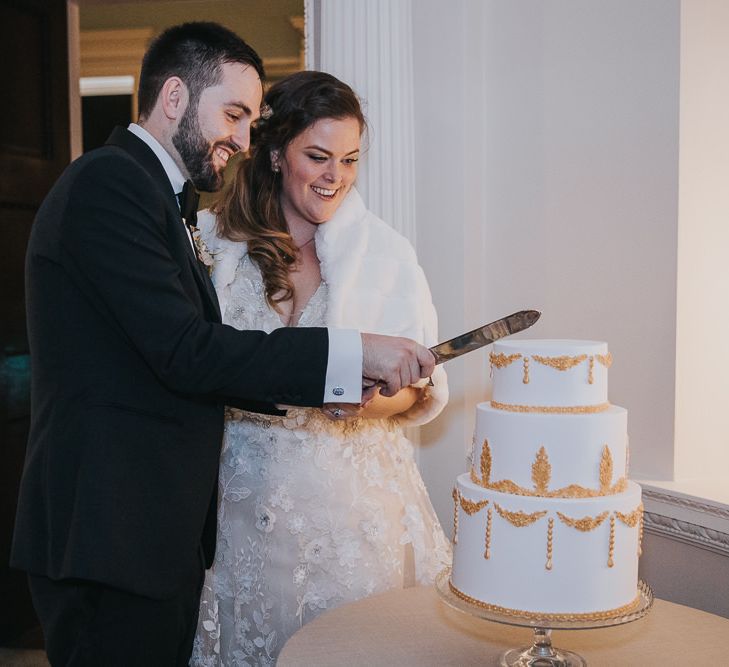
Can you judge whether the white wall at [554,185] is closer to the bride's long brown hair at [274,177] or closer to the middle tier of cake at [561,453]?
the bride's long brown hair at [274,177]

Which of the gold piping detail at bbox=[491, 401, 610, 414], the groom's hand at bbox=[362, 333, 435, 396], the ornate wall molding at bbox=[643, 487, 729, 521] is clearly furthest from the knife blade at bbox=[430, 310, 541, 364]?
the ornate wall molding at bbox=[643, 487, 729, 521]

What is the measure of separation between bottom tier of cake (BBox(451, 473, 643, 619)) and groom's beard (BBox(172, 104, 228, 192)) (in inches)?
36.2

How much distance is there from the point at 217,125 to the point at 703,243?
4.85 feet

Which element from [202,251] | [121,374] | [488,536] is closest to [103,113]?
[202,251]

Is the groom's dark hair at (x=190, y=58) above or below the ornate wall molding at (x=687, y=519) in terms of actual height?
above

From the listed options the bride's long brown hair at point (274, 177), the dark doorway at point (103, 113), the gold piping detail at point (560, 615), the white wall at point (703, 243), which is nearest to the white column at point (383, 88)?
the bride's long brown hair at point (274, 177)

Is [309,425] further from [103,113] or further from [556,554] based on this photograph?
[103,113]

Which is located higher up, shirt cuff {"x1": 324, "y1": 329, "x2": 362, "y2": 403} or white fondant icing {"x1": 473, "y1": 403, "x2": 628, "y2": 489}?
shirt cuff {"x1": 324, "y1": 329, "x2": 362, "y2": 403}

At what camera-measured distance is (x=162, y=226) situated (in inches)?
67.3

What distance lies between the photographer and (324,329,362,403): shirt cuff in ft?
5.77

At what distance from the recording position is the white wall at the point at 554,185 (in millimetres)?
2613

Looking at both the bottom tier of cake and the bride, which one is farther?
the bride

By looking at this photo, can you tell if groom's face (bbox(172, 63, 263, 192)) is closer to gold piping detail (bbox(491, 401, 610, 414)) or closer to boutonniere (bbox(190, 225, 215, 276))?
boutonniere (bbox(190, 225, 215, 276))

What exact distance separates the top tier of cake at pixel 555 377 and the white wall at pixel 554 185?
1077 mm
